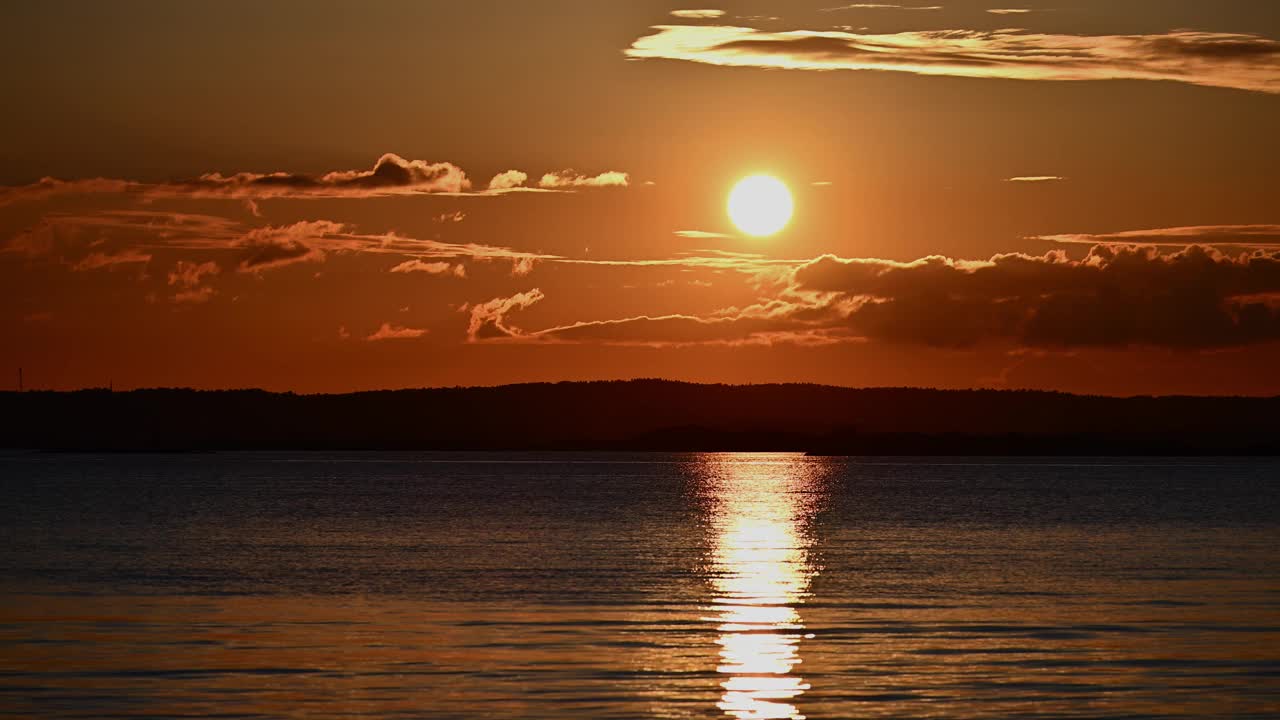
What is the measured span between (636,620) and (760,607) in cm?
527

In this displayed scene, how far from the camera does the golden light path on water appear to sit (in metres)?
32.4

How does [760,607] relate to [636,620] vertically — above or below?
above

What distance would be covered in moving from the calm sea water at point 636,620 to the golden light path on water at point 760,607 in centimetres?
14

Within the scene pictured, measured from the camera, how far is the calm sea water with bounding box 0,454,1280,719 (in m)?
32.1

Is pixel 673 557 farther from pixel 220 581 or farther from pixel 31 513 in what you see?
pixel 31 513

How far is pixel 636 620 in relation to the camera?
147ft

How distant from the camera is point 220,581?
5678cm

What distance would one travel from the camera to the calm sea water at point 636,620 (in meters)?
32.1

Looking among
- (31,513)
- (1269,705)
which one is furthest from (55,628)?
(31,513)

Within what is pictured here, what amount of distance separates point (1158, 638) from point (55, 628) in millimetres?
27496

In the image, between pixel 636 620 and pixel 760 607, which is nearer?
pixel 636 620

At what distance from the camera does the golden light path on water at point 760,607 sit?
106 feet

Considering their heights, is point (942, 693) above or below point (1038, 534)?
below

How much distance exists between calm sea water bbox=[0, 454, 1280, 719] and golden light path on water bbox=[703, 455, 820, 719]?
0.45ft
